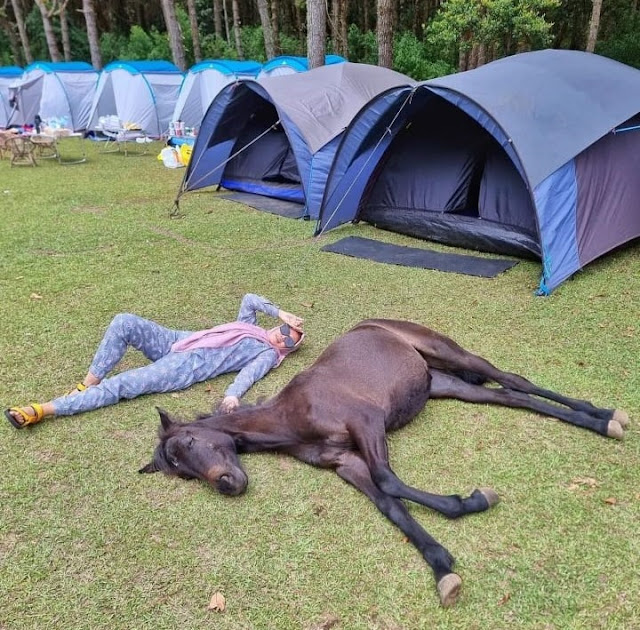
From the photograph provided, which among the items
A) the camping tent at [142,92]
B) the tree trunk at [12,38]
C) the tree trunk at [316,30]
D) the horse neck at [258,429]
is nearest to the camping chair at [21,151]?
the camping tent at [142,92]

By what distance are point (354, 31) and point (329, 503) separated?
77.1 ft

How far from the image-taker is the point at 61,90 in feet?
58.1

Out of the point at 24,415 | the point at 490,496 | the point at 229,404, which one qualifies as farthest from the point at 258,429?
the point at 24,415

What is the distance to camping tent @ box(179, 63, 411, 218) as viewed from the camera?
27.1 ft

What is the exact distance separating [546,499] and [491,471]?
30 centimetres

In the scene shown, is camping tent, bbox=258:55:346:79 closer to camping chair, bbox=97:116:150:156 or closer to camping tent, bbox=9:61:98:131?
camping chair, bbox=97:116:150:156

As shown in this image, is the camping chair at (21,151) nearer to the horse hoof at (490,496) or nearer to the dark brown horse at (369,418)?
the dark brown horse at (369,418)

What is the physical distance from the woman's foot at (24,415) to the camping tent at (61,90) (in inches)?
647

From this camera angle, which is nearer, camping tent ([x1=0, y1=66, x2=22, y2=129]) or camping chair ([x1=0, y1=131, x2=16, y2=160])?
camping chair ([x1=0, y1=131, x2=16, y2=160])

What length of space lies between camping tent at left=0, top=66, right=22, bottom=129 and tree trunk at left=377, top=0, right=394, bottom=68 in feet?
43.5

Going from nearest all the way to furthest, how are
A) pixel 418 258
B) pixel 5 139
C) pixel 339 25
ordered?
1. pixel 418 258
2. pixel 5 139
3. pixel 339 25

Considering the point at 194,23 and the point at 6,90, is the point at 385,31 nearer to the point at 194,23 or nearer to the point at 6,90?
the point at 194,23

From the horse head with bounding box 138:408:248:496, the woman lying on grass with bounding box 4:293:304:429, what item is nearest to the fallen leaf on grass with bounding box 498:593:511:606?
the horse head with bounding box 138:408:248:496

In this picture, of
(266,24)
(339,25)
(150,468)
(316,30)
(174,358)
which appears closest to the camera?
(150,468)
